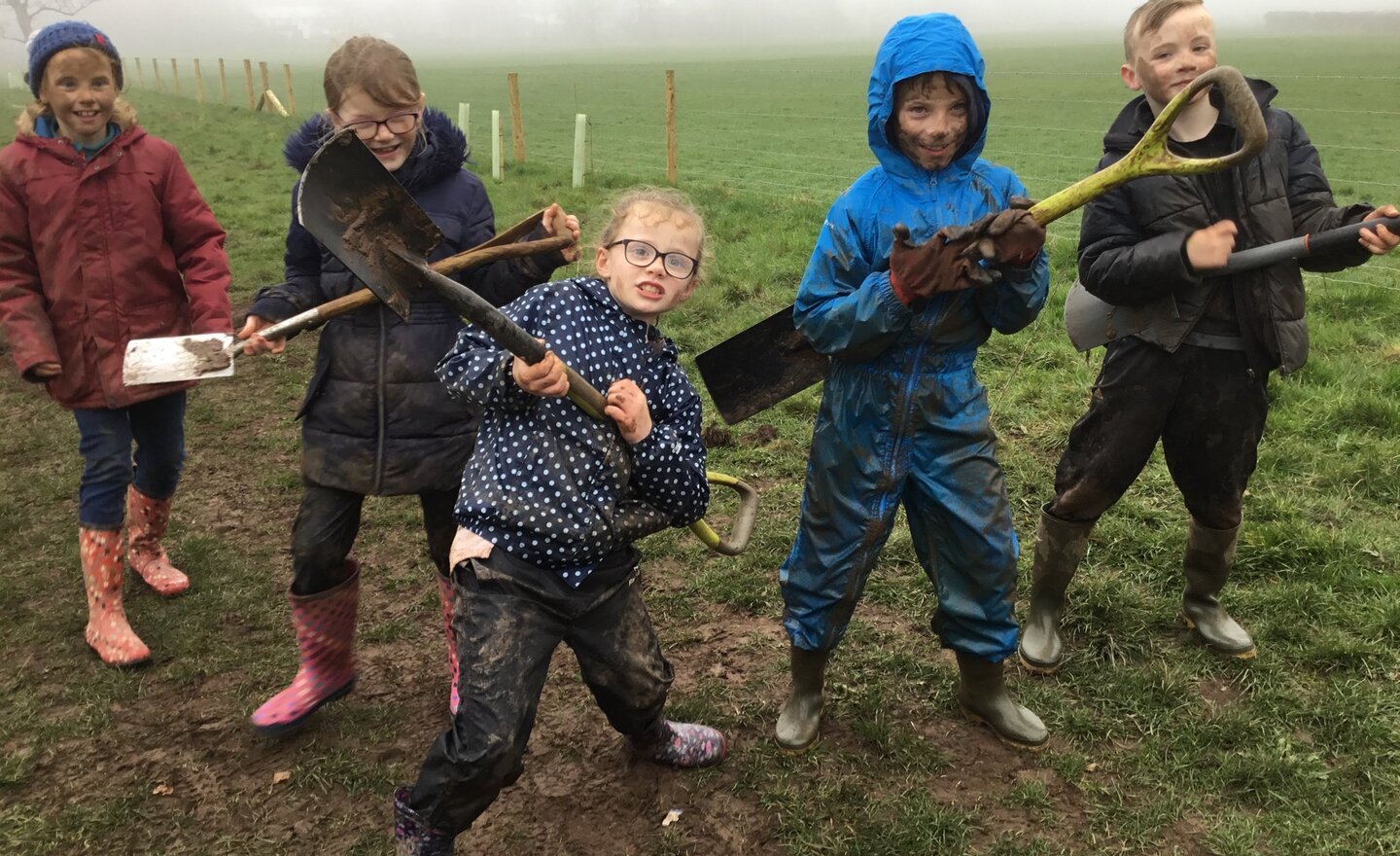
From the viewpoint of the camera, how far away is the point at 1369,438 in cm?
476

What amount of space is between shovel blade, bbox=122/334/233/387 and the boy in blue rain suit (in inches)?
61.1

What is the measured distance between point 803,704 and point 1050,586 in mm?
966

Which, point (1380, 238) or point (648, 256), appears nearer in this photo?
point (648, 256)

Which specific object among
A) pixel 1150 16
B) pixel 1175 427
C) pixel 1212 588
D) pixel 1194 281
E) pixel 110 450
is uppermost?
pixel 1150 16

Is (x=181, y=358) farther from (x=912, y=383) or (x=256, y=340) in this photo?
(x=912, y=383)

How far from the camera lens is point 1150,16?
9.13ft

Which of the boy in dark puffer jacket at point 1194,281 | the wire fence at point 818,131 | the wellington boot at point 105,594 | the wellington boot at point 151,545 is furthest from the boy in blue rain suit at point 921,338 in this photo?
the wire fence at point 818,131

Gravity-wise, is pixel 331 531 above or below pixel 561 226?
below

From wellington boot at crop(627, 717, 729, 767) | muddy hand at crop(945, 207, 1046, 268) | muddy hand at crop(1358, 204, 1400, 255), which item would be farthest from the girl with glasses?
muddy hand at crop(1358, 204, 1400, 255)

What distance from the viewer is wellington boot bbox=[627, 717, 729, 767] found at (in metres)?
2.84

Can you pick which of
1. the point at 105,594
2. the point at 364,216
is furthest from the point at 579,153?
the point at 364,216

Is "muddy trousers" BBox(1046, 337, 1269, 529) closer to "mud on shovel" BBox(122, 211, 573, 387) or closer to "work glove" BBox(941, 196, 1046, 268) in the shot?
"work glove" BBox(941, 196, 1046, 268)

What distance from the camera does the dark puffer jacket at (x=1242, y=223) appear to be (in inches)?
110

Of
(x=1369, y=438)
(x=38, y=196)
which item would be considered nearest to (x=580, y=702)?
(x=38, y=196)
